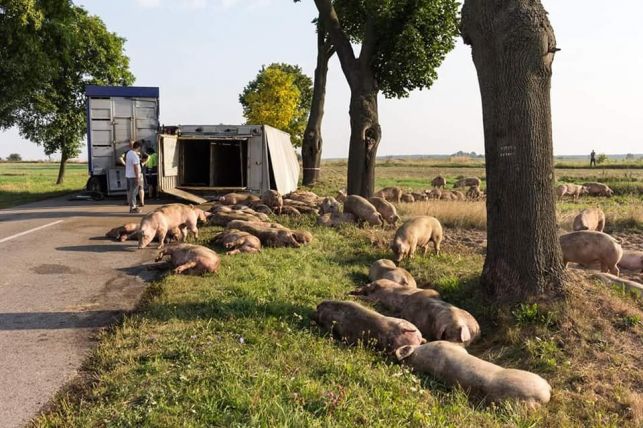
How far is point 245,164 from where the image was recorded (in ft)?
65.2

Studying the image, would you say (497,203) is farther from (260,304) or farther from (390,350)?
(260,304)

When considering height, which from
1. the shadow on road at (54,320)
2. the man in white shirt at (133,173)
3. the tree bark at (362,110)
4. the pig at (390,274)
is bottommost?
the shadow on road at (54,320)

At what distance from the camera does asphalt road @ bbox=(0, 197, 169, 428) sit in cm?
452

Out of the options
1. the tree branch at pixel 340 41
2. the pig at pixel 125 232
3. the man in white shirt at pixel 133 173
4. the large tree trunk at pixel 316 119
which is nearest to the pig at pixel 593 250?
A: the pig at pixel 125 232

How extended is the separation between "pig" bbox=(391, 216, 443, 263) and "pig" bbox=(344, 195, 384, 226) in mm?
2851

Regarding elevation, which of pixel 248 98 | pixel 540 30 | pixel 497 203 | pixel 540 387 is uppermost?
pixel 248 98

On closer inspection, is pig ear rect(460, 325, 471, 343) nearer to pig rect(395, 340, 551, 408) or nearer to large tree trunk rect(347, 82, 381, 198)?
pig rect(395, 340, 551, 408)

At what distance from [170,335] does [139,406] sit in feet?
5.29

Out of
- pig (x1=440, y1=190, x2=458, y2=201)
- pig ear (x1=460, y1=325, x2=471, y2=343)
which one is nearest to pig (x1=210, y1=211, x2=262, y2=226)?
pig ear (x1=460, y1=325, x2=471, y2=343)

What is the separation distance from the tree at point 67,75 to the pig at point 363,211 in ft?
56.4

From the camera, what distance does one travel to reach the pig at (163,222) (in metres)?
10.5

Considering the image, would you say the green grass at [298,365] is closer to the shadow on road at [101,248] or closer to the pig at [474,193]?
the shadow on road at [101,248]

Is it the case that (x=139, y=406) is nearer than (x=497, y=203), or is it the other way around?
(x=139, y=406)

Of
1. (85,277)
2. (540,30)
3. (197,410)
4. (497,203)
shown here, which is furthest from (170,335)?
(540,30)
